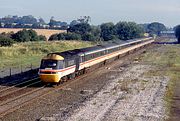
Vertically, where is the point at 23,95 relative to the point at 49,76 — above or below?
below

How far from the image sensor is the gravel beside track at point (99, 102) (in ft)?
70.4

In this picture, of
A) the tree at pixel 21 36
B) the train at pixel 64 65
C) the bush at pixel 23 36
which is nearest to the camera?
the train at pixel 64 65

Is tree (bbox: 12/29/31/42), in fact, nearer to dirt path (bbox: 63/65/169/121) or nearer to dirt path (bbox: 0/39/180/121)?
dirt path (bbox: 0/39/180/121)

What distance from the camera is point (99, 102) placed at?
25469 millimetres

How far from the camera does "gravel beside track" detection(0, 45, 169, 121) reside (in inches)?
845

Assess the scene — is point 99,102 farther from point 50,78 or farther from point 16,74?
point 16,74

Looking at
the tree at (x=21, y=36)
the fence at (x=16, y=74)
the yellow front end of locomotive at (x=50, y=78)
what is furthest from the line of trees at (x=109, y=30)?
the yellow front end of locomotive at (x=50, y=78)

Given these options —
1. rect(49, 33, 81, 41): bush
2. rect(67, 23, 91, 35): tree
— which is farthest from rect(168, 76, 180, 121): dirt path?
rect(67, 23, 91, 35): tree

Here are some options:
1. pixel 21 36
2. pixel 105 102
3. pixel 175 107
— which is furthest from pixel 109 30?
pixel 175 107

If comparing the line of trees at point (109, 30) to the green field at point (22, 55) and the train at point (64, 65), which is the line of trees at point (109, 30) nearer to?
the green field at point (22, 55)

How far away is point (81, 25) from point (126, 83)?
397 feet

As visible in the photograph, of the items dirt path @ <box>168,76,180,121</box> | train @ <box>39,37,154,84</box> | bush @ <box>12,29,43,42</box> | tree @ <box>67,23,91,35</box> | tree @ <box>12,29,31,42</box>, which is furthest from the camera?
tree @ <box>67,23,91,35</box>

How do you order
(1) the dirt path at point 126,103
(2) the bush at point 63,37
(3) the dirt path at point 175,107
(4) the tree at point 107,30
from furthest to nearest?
(4) the tree at point 107,30 < (2) the bush at point 63,37 < (3) the dirt path at point 175,107 < (1) the dirt path at point 126,103

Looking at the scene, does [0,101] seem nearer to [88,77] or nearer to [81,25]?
[88,77]
